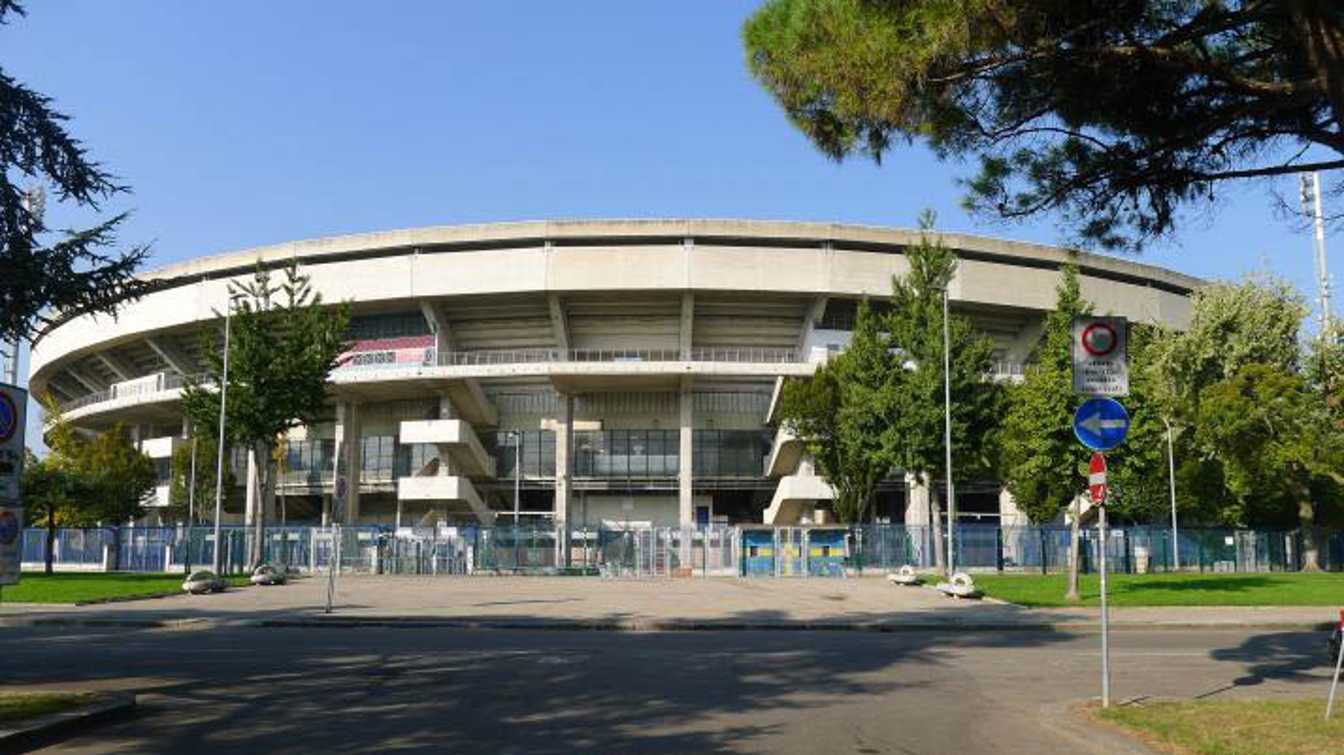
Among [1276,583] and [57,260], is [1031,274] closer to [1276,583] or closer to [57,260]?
[1276,583]

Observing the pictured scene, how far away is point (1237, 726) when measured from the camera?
864cm

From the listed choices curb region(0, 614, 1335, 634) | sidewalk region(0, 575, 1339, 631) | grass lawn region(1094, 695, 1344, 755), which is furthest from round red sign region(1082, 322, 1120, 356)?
sidewalk region(0, 575, 1339, 631)

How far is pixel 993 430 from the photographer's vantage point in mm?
39938

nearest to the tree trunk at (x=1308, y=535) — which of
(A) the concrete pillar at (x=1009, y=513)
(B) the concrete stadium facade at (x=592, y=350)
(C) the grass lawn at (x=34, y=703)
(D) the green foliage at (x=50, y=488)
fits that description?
(A) the concrete pillar at (x=1009, y=513)

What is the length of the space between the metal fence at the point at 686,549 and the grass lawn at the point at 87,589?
597cm

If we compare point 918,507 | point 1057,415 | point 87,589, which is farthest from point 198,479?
point 1057,415

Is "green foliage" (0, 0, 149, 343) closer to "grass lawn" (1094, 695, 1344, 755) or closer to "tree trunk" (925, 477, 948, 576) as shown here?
"grass lawn" (1094, 695, 1344, 755)

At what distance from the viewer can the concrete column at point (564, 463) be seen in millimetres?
57969

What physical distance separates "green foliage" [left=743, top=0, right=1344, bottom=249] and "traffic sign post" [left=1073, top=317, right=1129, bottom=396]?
0.86m

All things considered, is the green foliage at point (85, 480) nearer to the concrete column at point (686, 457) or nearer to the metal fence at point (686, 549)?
the metal fence at point (686, 549)

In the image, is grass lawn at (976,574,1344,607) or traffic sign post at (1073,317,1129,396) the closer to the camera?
traffic sign post at (1073,317,1129,396)

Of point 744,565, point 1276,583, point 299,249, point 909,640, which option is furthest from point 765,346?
point 909,640

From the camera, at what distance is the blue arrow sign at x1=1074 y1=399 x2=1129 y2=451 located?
10773 millimetres

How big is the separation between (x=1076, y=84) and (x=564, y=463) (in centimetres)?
4986
